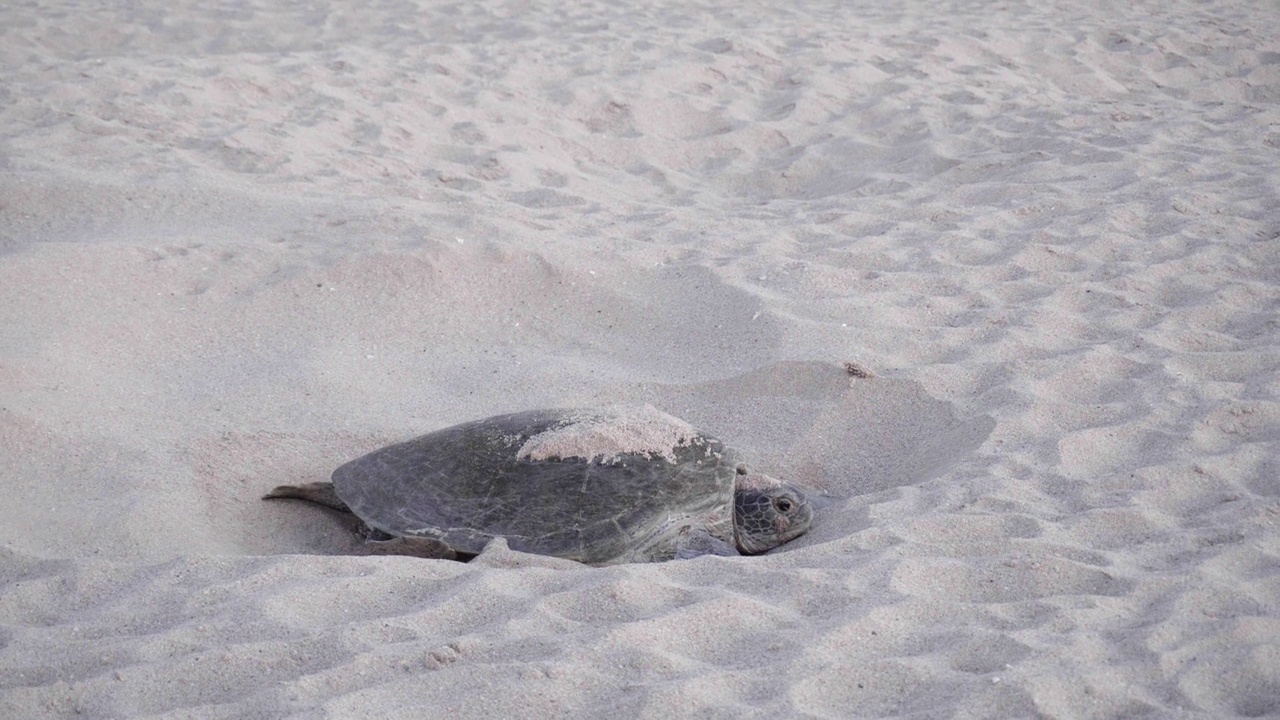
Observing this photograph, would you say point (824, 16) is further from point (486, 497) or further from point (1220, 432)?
point (486, 497)

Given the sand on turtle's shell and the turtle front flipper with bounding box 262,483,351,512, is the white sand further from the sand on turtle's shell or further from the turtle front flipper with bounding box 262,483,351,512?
the sand on turtle's shell

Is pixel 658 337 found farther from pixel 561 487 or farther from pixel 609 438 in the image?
pixel 561 487

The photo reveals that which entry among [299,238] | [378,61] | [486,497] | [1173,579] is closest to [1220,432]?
[1173,579]

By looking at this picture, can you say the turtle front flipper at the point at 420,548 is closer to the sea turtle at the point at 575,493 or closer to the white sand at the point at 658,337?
the sea turtle at the point at 575,493

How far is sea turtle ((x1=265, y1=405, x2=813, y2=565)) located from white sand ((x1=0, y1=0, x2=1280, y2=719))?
0.16m

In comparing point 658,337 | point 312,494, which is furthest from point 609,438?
point 658,337

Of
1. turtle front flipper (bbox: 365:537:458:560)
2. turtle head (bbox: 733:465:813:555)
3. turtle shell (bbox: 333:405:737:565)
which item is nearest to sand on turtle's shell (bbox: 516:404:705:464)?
turtle shell (bbox: 333:405:737:565)

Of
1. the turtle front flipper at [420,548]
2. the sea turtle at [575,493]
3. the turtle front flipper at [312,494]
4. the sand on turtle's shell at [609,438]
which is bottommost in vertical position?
the turtle front flipper at [312,494]

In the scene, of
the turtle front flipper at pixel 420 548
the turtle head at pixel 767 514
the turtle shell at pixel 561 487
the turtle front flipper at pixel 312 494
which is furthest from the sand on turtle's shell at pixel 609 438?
the turtle front flipper at pixel 312 494

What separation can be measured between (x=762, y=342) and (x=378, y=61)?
12.8 ft

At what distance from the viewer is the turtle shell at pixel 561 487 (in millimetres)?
2717

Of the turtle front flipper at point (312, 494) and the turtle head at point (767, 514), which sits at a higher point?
the turtle head at point (767, 514)

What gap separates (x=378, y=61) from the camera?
659 cm

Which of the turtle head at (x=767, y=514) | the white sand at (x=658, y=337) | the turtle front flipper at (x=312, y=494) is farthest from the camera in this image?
the turtle front flipper at (x=312, y=494)
